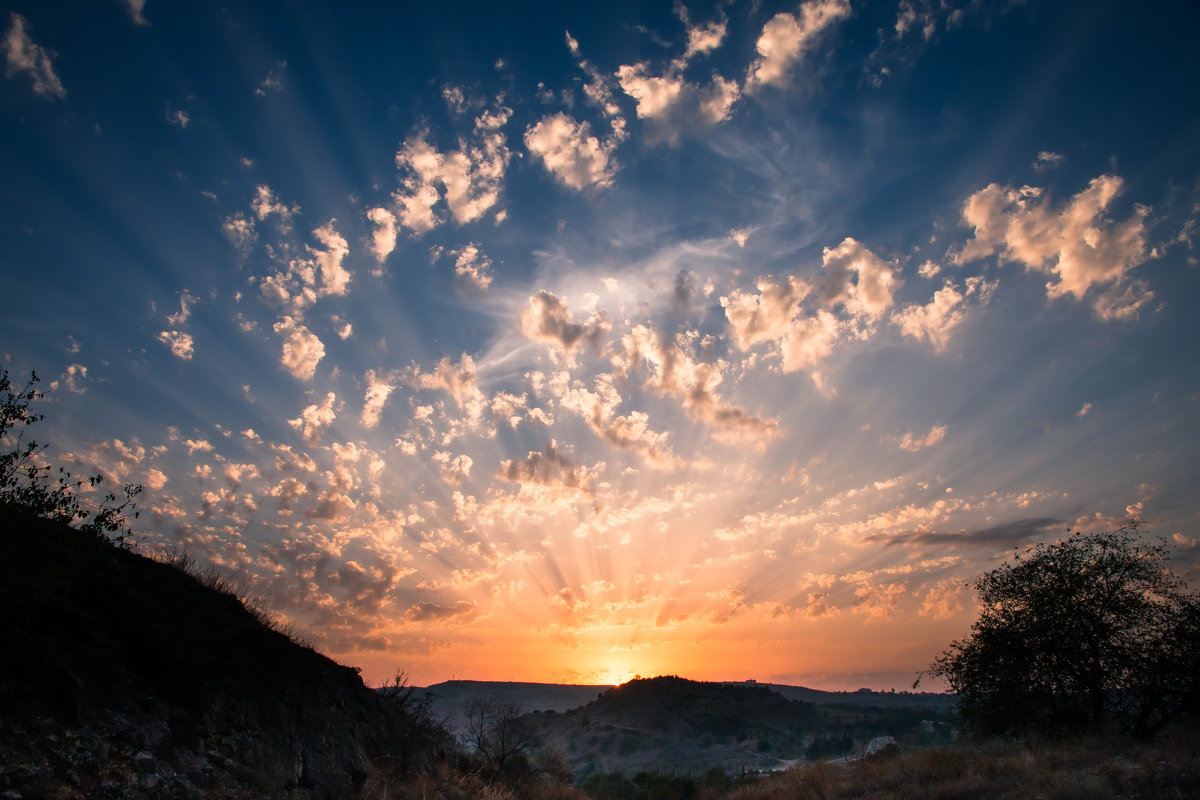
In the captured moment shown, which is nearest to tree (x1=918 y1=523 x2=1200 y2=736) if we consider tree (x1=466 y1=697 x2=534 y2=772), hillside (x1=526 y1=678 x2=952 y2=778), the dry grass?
the dry grass

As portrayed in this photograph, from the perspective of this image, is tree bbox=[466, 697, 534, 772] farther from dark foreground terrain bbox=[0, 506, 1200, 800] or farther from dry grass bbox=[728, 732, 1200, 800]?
dry grass bbox=[728, 732, 1200, 800]

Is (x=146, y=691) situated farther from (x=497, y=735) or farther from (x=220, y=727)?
(x=497, y=735)

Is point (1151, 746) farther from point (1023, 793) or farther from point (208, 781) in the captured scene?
point (208, 781)

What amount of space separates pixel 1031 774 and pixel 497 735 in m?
37.1

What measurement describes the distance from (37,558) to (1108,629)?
45.2 metres

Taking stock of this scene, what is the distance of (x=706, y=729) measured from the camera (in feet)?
450

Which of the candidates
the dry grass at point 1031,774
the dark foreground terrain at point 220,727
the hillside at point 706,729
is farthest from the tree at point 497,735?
the hillside at point 706,729

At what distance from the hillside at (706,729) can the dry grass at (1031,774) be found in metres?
91.3

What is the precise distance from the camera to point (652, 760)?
406 feet

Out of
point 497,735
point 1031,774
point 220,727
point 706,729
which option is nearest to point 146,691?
point 220,727

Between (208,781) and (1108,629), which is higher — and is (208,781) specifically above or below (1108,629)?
below

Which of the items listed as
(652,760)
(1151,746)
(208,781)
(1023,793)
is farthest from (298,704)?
(652,760)

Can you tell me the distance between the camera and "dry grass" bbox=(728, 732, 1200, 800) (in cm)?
1886

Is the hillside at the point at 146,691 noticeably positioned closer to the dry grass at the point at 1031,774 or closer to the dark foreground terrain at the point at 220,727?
the dark foreground terrain at the point at 220,727
